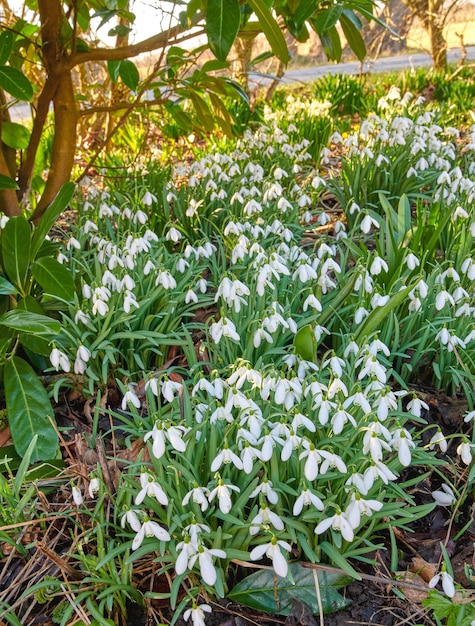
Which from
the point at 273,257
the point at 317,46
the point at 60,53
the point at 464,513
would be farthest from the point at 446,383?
the point at 317,46

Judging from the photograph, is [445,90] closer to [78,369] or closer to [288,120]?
[288,120]

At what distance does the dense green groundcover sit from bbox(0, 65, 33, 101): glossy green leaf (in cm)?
36

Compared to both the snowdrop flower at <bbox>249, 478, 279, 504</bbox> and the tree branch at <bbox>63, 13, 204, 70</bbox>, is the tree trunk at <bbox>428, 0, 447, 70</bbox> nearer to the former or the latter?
the tree branch at <bbox>63, 13, 204, 70</bbox>

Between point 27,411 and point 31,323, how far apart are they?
0.36m

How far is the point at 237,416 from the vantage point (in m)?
1.49

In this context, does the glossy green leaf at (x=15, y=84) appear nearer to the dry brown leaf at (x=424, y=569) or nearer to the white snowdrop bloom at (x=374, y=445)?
the white snowdrop bloom at (x=374, y=445)

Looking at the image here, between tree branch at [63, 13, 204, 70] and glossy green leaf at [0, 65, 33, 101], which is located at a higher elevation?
tree branch at [63, 13, 204, 70]

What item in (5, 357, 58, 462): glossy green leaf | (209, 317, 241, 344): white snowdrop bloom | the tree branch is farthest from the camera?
the tree branch

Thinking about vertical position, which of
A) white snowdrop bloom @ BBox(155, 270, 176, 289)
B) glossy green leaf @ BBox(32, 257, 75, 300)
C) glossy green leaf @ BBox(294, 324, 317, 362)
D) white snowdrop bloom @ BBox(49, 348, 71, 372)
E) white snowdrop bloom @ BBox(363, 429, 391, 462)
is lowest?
white snowdrop bloom @ BBox(363, 429, 391, 462)

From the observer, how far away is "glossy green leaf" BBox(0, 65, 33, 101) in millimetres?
1979

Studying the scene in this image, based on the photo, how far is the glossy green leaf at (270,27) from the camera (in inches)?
60.2

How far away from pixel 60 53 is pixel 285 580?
233 centimetres

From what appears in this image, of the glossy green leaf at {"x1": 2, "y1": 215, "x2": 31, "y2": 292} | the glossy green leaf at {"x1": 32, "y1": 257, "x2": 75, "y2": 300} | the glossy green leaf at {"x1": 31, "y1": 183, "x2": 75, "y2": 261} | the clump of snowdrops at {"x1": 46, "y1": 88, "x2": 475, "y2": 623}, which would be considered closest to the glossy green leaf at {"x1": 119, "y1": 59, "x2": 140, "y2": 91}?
the clump of snowdrops at {"x1": 46, "y1": 88, "x2": 475, "y2": 623}

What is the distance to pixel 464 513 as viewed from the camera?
1.62 meters
